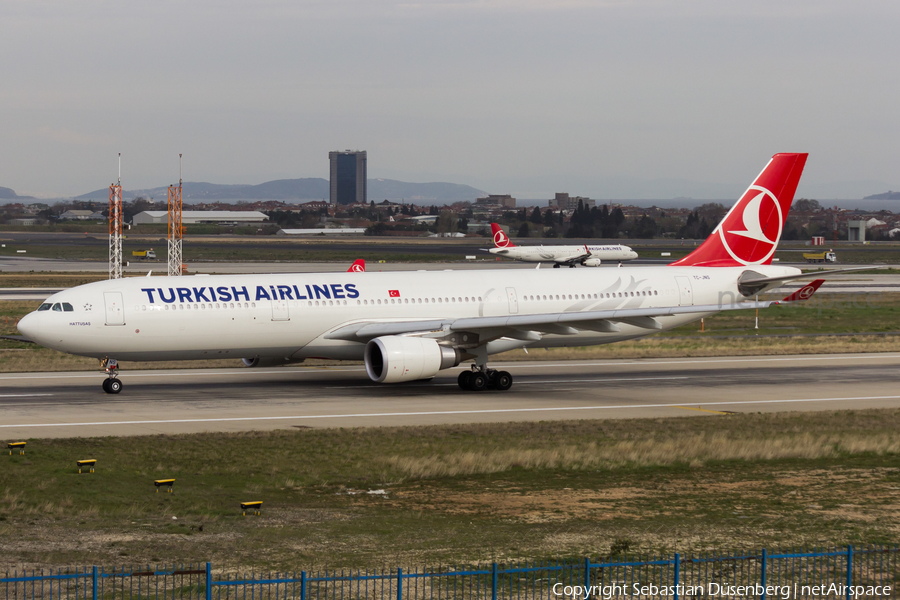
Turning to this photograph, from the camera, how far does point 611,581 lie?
51.8 feet

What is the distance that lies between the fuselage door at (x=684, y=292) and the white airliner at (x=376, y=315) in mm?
43

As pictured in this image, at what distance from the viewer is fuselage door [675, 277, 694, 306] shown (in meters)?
43.3

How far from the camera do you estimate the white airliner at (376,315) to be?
118 ft

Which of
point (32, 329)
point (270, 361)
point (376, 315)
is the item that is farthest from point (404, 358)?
point (32, 329)

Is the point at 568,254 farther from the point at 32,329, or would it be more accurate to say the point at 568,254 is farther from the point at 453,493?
the point at 453,493

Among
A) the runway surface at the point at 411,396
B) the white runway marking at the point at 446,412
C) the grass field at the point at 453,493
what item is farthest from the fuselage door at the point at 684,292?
the grass field at the point at 453,493

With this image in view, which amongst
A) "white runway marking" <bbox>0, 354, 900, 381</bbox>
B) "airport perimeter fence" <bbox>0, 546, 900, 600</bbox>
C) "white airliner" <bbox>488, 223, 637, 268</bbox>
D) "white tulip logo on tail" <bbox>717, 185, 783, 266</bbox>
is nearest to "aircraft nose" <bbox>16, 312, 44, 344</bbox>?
"white runway marking" <bbox>0, 354, 900, 381</bbox>

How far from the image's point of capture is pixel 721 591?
1558cm

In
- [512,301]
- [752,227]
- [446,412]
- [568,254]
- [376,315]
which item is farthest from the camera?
[568,254]

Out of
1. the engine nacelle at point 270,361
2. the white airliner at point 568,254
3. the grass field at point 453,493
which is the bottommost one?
the grass field at point 453,493

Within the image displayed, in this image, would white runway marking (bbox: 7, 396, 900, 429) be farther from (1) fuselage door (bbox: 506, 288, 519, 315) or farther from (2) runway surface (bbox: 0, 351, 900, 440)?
Answer: (1) fuselage door (bbox: 506, 288, 519, 315)

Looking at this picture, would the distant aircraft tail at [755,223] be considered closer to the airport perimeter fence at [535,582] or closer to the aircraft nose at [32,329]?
the aircraft nose at [32,329]

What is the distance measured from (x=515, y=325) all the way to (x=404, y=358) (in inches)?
174

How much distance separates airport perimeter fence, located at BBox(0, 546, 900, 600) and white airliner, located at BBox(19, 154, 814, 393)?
19416 mm
